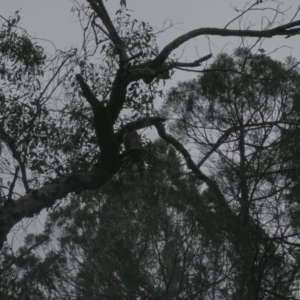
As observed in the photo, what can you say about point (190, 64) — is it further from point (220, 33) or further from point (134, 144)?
point (134, 144)

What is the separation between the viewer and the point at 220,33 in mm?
5848

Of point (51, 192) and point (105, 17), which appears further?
point (105, 17)

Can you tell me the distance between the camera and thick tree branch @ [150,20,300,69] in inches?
220

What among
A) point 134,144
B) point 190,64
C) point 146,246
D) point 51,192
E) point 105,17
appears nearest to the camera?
point 51,192

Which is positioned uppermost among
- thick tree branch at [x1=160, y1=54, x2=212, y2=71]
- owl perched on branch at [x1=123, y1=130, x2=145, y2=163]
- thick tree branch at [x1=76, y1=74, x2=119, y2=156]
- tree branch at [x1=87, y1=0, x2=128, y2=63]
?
tree branch at [x1=87, y1=0, x2=128, y2=63]

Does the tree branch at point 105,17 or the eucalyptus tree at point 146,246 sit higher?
the tree branch at point 105,17

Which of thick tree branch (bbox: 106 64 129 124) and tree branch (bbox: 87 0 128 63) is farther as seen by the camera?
tree branch (bbox: 87 0 128 63)

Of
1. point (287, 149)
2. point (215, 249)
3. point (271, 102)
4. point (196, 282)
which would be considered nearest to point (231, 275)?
point (215, 249)

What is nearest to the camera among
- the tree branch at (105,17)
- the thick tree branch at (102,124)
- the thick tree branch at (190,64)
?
the thick tree branch at (102,124)

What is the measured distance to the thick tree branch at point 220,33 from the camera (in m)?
5.59

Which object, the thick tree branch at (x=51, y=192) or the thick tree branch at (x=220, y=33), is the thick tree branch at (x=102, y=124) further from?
the thick tree branch at (x=220, y=33)

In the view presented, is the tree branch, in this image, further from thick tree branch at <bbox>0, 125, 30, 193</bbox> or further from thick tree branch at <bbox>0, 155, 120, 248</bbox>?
thick tree branch at <bbox>0, 125, 30, 193</bbox>

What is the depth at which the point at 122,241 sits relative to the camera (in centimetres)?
773

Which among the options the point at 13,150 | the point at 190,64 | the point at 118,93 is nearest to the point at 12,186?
the point at 13,150
